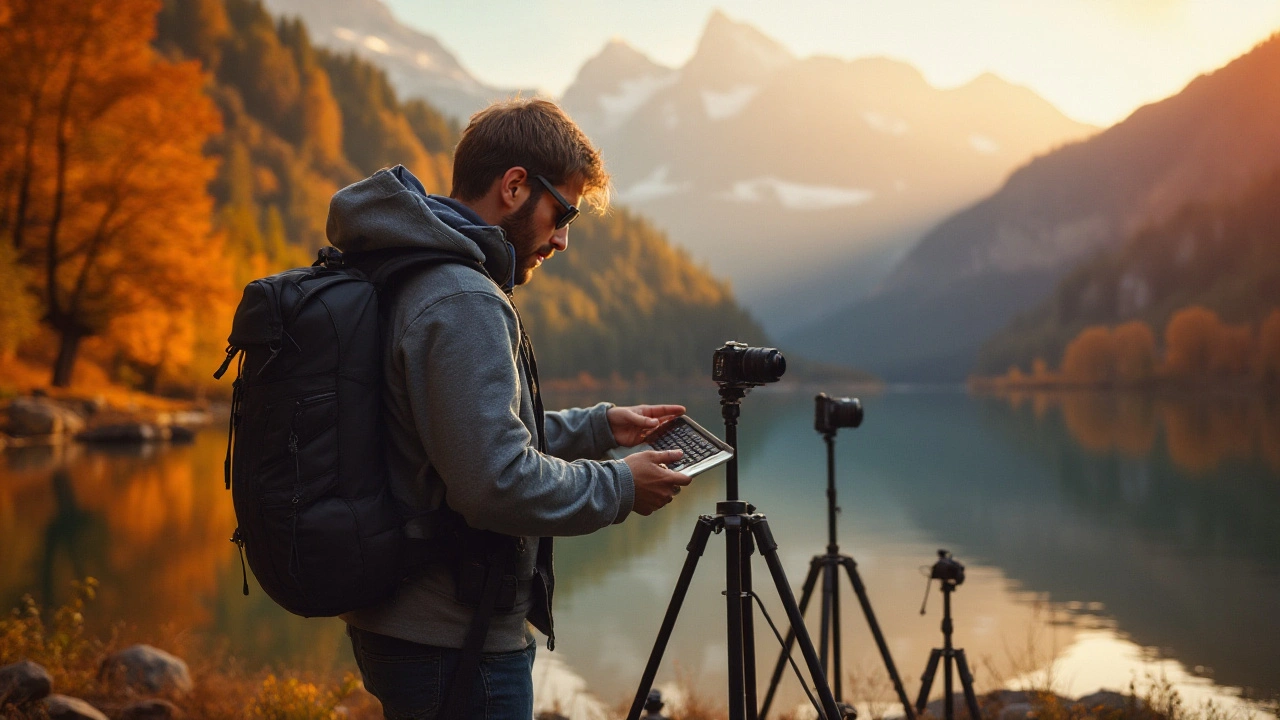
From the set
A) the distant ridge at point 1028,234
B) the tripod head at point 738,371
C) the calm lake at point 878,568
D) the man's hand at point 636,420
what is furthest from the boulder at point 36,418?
the distant ridge at point 1028,234

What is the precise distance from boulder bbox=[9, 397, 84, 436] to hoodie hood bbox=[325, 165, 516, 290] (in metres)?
22.0

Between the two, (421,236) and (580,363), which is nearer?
(421,236)

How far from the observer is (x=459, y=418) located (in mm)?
1723

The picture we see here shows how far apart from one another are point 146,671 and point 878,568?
7844 mm

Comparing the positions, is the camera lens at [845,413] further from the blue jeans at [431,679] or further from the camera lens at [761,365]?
the blue jeans at [431,679]

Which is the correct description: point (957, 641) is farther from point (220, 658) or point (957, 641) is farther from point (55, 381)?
point (55, 381)

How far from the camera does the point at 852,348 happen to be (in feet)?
609

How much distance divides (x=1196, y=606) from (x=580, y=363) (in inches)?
2768

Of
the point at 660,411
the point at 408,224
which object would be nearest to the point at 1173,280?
the point at 660,411

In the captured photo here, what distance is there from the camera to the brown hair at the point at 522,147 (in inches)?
78.3

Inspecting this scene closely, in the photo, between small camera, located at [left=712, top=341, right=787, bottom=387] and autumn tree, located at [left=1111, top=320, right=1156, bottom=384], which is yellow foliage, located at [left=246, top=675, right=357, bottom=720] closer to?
small camera, located at [left=712, top=341, right=787, bottom=387]

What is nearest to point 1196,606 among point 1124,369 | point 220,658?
point 220,658

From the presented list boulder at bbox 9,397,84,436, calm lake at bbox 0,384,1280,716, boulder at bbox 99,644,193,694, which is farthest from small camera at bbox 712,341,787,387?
boulder at bbox 9,397,84,436

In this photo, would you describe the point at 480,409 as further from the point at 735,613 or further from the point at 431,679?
the point at 735,613
